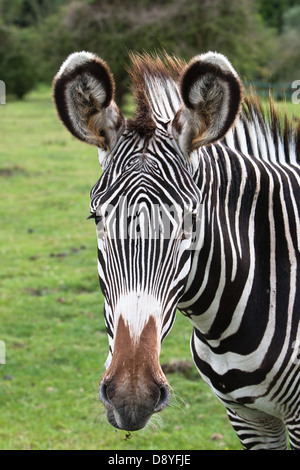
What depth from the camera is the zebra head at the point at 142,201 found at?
6.50 ft

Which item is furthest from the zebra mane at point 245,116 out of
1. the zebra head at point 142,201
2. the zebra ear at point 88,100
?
the zebra ear at point 88,100

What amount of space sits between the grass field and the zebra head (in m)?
0.31

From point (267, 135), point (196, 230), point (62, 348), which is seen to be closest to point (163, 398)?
point (196, 230)

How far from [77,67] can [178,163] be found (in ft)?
1.86

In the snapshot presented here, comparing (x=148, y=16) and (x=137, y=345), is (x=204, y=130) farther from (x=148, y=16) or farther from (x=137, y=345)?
(x=148, y=16)

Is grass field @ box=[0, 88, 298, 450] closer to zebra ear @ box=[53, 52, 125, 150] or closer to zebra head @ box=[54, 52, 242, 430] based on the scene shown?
zebra head @ box=[54, 52, 242, 430]

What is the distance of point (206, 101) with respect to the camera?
2285 millimetres

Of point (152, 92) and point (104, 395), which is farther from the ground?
point (152, 92)

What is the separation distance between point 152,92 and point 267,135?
0.69m

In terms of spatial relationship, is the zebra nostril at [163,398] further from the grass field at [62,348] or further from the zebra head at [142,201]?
the grass field at [62,348]

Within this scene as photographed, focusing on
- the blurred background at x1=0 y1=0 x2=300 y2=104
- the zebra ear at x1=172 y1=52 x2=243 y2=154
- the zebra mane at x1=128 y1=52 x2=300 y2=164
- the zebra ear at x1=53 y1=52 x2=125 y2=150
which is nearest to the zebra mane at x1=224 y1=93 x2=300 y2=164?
the zebra mane at x1=128 y1=52 x2=300 y2=164

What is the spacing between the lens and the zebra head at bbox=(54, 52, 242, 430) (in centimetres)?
198

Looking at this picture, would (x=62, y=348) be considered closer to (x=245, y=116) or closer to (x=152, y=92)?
(x=245, y=116)
